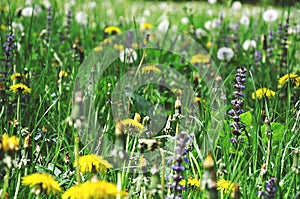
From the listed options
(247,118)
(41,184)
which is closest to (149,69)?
(247,118)

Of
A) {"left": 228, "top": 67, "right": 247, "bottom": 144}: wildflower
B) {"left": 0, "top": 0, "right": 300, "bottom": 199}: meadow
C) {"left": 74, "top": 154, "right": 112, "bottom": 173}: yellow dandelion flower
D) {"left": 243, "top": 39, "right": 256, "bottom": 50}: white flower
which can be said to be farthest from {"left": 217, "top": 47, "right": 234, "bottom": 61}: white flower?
{"left": 74, "top": 154, "right": 112, "bottom": 173}: yellow dandelion flower

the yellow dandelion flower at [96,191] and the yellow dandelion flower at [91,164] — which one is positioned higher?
the yellow dandelion flower at [91,164]

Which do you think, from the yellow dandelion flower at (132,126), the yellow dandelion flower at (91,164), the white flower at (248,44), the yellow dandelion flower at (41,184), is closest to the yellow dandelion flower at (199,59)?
the white flower at (248,44)

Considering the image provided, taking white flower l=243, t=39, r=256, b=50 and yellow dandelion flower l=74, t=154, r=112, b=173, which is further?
white flower l=243, t=39, r=256, b=50

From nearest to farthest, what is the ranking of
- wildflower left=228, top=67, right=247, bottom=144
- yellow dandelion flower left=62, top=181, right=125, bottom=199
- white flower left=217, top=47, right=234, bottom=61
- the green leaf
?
yellow dandelion flower left=62, top=181, right=125, bottom=199 < wildflower left=228, top=67, right=247, bottom=144 < the green leaf < white flower left=217, top=47, right=234, bottom=61

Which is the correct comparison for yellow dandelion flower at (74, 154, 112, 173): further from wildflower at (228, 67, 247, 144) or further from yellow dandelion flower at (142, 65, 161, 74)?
yellow dandelion flower at (142, 65, 161, 74)

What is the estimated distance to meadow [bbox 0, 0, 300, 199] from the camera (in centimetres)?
103

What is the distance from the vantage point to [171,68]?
8.16 feet

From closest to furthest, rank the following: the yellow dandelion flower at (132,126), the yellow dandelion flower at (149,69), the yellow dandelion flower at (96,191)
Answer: the yellow dandelion flower at (96,191) → the yellow dandelion flower at (132,126) → the yellow dandelion flower at (149,69)

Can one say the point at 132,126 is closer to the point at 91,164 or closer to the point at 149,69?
the point at 91,164

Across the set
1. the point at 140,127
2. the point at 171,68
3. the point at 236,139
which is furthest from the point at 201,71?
the point at 140,127

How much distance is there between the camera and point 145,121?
4.16 ft

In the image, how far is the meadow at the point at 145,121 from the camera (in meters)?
1.03

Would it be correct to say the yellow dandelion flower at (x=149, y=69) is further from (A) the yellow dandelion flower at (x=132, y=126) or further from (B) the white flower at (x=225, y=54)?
(A) the yellow dandelion flower at (x=132, y=126)
